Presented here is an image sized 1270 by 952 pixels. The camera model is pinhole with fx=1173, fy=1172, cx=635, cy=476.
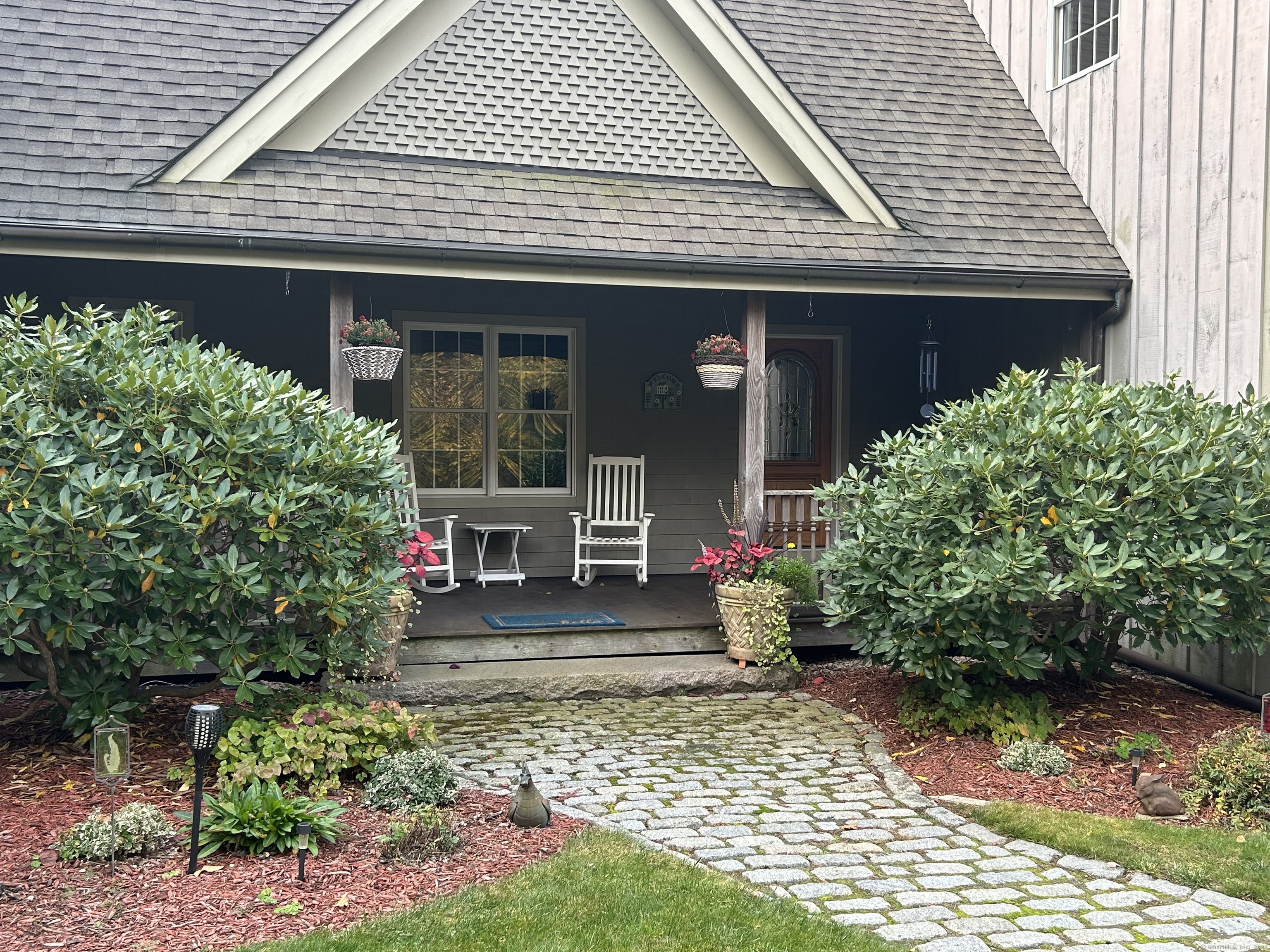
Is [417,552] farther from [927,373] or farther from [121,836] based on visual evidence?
[927,373]

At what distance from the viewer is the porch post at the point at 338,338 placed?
7.05 meters

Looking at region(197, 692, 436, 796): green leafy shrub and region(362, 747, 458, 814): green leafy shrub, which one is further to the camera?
region(197, 692, 436, 796): green leafy shrub

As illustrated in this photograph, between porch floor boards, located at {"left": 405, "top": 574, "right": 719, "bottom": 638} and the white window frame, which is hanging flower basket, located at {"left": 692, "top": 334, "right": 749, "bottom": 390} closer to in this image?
porch floor boards, located at {"left": 405, "top": 574, "right": 719, "bottom": 638}

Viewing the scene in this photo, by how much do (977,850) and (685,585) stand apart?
5.25 metres

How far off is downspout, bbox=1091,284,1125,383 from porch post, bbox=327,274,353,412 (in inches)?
206

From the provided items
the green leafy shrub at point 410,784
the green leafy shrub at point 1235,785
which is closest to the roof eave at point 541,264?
the green leafy shrub at point 410,784

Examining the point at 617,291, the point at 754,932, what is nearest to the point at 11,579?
the point at 754,932

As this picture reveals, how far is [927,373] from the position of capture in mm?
10500

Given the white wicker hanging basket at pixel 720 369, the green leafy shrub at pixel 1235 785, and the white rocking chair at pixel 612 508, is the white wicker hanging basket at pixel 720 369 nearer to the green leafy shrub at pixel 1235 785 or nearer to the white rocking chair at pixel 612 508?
the white rocking chair at pixel 612 508

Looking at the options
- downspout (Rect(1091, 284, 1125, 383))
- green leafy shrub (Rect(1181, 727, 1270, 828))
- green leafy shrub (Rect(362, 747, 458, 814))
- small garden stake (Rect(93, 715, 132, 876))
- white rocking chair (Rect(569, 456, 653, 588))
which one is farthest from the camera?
white rocking chair (Rect(569, 456, 653, 588))

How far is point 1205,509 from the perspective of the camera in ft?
19.4

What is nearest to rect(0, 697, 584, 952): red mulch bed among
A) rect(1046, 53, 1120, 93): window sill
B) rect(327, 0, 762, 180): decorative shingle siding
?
rect(327, 0, 762, 180): decorative shingle siding

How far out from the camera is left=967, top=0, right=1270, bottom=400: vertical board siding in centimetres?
717

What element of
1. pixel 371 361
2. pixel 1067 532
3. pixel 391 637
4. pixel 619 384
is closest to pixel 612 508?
pixel 619 384
